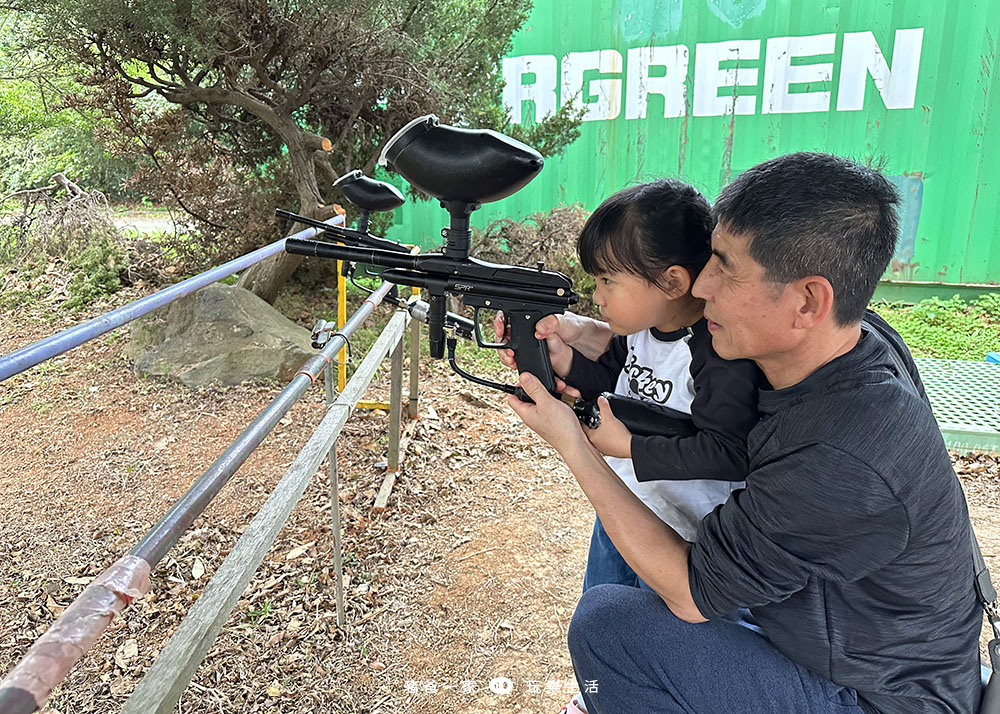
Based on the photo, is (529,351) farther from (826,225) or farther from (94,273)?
(94,273)

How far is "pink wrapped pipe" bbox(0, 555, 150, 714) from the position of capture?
2.77 ft

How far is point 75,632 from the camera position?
915 mm

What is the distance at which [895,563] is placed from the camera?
3.97 ft

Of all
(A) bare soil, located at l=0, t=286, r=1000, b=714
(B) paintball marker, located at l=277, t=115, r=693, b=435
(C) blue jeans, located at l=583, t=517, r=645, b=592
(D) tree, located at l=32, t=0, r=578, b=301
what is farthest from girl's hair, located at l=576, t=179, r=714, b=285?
(D) tree, located at l=32, t=0, r=578, b=301

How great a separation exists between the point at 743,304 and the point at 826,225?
18 centimetres

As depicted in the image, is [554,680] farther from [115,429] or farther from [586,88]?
[586,88]

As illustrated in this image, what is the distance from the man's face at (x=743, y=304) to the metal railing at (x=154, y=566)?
948mm

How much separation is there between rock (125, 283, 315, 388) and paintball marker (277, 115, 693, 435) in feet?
10.7

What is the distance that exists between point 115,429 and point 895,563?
159 inches

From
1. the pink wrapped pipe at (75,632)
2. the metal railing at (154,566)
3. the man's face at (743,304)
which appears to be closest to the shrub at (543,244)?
the metal railing at (154,566)

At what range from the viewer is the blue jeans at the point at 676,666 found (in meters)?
1.31

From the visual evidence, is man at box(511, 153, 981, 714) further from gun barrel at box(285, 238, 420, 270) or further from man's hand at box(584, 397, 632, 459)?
gun barrel at box(285, 238, 420, 270)

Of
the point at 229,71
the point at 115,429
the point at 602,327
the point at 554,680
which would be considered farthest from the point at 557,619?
the point at 229,71

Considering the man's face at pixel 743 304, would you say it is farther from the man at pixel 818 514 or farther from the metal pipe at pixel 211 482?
the metal pipe at pixel 211 482
